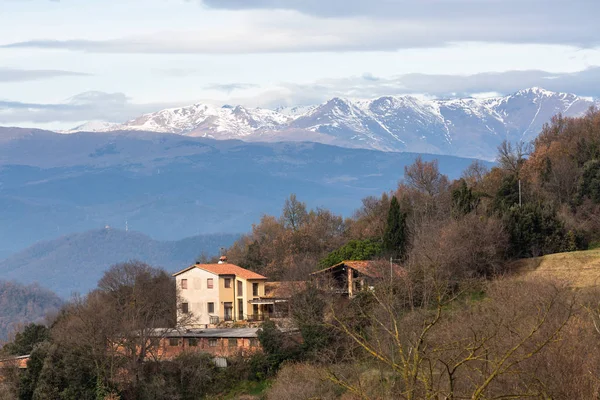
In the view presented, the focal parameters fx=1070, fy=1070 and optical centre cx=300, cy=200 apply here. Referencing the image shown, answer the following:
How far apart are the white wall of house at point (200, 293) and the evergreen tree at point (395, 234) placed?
33.5 ft

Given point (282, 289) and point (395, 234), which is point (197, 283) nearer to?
point (282, 289)

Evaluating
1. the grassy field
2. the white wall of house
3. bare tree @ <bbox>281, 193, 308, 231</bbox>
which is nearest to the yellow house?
the white wall of house

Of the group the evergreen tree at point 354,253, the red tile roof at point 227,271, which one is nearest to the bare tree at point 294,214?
the evergreen tree at point 354,253

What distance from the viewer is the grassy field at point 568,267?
49.0 meters

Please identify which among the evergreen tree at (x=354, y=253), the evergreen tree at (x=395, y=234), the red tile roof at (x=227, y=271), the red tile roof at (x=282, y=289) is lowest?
the red tile roof at (x=282, y=289)

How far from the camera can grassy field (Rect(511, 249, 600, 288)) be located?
4898 centimetres

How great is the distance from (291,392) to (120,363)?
11.7 metres

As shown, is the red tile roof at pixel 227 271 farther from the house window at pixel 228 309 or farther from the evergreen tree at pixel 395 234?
the evergreen tree at pixel 395 234

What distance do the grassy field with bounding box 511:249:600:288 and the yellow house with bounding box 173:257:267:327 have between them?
15.8 metres

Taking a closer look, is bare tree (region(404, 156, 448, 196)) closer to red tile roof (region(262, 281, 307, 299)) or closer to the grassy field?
red tile roof (region(262, 281, 307, 299))

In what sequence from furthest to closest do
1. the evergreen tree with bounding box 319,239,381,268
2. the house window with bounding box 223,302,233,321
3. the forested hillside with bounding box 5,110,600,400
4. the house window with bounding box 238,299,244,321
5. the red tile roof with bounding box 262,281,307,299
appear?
the evergreen tree with bounding box 319,239,381,268, the house window with bounding box 238,299,244,321, the house window with bounding box 223,302,233,321, the red tile roof with bounding box 262,281,307,299, the forested hillside with bounding box 5,110,600,400

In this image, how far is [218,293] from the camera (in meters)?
62.4

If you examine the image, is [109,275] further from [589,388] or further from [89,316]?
[589,388]

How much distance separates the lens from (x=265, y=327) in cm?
4984
